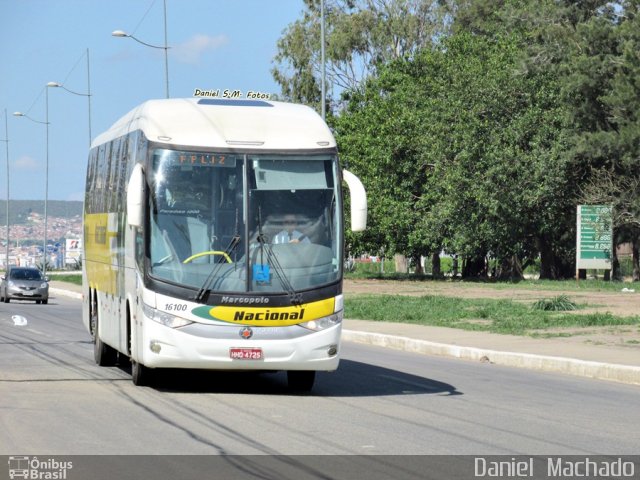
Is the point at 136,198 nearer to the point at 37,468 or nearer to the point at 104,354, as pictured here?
the point at 104,354

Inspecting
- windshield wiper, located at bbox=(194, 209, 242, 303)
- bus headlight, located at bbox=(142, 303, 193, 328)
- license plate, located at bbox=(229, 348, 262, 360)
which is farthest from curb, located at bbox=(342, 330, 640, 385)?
bus headlight, located at bbox=(142, 303, 193, 328)

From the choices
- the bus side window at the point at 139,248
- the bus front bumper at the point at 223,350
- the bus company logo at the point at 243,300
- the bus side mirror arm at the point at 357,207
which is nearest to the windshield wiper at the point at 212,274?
the bus company logo at the point at 243,300

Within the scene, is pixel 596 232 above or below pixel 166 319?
above

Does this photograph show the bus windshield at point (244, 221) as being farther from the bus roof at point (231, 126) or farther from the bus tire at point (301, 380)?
the bus tire at point (301, 380)

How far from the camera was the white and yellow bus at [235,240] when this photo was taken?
584 inches

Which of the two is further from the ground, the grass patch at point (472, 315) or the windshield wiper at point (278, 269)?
the windshield wiper at point (278, 269)

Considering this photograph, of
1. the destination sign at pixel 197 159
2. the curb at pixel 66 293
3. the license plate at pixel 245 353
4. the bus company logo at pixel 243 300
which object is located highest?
the destination sign at pixel 197 159

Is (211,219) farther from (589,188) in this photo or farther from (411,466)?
(589,188)

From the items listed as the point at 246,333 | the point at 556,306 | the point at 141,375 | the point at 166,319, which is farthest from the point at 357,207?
the point at 556,306

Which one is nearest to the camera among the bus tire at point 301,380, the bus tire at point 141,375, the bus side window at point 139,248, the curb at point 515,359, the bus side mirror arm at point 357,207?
the bus side mirror arm at point 357,207

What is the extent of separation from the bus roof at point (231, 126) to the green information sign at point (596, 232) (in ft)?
117

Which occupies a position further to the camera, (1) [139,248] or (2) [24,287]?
(2) [24,287]

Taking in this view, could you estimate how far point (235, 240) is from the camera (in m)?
15.1

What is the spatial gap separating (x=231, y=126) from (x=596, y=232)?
121 feet
